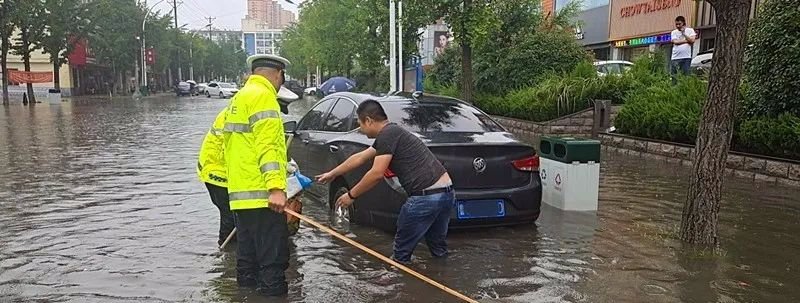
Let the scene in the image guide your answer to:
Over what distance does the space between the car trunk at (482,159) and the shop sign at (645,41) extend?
21.8m

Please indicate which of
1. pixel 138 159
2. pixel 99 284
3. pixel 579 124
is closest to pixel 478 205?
pixel 99 284

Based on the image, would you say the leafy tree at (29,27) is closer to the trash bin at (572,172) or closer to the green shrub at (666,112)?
the green shrub at (666,112)

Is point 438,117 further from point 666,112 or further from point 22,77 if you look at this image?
point 22,77

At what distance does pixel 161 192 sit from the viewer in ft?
28.5

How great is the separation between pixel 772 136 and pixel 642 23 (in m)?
21.6

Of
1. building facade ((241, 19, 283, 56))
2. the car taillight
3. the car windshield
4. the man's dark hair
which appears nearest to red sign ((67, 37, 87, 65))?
the car windshield

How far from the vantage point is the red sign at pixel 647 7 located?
27359mm

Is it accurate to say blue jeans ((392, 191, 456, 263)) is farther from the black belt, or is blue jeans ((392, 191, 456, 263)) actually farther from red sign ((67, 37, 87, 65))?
red sign ((67, 37, 87, 65))

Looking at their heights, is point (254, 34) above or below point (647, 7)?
above

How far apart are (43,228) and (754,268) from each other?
611 centimetres

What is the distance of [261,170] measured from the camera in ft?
13.9

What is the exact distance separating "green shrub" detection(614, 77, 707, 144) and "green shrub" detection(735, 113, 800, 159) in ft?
3.14

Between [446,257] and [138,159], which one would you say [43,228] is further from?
[138,159]

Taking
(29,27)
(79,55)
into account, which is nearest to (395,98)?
(29,27)
